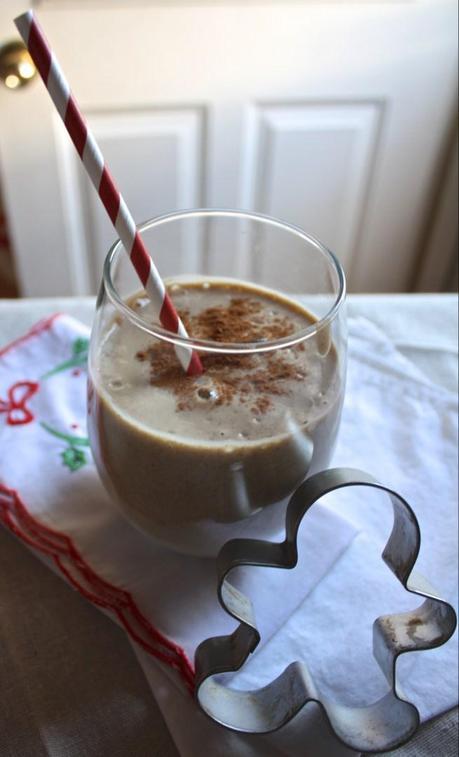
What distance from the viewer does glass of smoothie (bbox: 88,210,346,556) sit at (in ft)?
1.21

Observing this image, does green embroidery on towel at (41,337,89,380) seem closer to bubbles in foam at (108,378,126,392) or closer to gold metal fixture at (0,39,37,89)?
bubbles in foam at (108,378,126,392)

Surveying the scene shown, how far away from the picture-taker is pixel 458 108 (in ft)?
3.92

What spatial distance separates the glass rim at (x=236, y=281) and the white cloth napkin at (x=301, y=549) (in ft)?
0.51

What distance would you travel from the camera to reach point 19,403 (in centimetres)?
54

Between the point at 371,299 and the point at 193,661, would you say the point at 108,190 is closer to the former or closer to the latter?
the point at 193,661

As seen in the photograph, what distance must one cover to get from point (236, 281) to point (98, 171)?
17 cm

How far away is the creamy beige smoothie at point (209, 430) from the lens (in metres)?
0.37

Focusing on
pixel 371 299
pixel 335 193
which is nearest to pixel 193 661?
pixel 371 299

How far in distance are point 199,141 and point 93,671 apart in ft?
3.12

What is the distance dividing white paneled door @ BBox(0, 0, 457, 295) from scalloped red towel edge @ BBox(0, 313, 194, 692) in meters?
0.77

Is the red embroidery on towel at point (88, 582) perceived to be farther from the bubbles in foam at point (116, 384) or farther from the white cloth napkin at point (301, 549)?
the bubbles in foam at point (116, 384)

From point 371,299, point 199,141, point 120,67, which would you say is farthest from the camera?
point 199,141

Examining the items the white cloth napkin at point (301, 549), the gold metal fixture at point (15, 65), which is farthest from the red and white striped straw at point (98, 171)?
the gold metal fixture at point (15, 65)

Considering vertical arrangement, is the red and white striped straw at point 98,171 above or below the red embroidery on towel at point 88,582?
above
